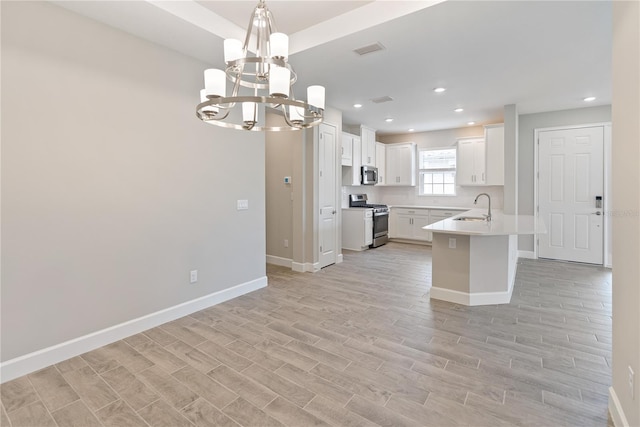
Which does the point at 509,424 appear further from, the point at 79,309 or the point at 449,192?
the point at 449,192

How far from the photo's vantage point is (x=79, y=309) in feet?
8.27

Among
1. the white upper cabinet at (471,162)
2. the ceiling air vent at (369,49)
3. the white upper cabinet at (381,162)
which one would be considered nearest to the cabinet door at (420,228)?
the white upper cabinet at (471,162)

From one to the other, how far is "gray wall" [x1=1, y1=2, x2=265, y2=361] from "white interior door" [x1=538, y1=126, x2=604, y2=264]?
18.1 ft

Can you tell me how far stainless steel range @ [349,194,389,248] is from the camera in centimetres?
690

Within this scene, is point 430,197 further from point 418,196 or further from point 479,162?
point 479,162

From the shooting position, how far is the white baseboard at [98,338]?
7.27 feet

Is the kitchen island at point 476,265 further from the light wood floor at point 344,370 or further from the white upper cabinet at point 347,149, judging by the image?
the white upper cabinet at point 347,149

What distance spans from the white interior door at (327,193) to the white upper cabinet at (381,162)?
2.51 m

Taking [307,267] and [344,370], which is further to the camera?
[307,267]

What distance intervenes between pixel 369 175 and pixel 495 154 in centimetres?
249

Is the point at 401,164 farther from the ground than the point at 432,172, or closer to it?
farther from the ground

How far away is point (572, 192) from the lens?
17.9 feet

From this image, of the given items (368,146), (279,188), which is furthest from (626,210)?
(368,146)

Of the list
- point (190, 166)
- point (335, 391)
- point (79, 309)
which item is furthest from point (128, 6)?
point (335, 391)
